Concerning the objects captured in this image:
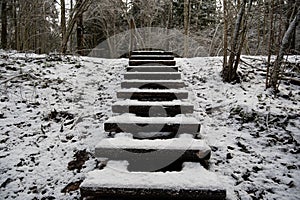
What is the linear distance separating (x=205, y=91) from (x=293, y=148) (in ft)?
5.44

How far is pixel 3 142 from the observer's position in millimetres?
2576

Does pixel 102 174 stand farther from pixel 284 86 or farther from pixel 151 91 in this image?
pixel 284 86

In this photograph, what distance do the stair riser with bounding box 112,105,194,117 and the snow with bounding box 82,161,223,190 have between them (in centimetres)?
104

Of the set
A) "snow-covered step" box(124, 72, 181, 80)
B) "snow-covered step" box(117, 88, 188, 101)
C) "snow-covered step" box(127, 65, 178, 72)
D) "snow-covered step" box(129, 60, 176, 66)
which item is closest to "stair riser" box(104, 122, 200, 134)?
"snow-covered step" box(117, 88, 188, 101)

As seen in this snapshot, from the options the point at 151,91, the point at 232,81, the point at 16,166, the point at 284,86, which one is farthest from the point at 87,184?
the point at 284,86

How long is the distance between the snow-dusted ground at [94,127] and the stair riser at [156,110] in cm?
28

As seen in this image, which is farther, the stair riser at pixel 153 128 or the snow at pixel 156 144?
the stair riser at pixel 153 128

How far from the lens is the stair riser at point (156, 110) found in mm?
2895

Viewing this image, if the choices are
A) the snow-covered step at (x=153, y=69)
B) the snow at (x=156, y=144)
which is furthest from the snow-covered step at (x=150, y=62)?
the snow at (x=156, y=144)

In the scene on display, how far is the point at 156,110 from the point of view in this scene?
9.50 feet

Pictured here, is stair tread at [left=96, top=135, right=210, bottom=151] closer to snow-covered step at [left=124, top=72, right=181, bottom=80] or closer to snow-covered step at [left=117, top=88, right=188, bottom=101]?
snow-covered step at [left=117, top=88, right=188, bottom=101]

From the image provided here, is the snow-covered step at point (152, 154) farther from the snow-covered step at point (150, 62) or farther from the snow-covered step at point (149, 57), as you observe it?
the snow-covered step at point (149, 57)

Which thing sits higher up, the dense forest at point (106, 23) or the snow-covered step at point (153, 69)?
the dense forest at point (106, 23)

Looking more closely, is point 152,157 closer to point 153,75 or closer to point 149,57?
point 153,75
